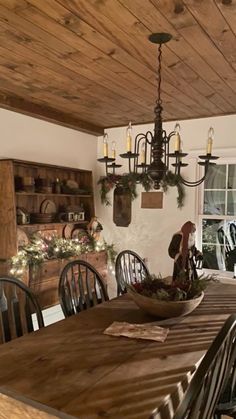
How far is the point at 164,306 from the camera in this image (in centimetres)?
187

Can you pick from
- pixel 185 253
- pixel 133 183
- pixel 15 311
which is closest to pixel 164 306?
pixel 185 253

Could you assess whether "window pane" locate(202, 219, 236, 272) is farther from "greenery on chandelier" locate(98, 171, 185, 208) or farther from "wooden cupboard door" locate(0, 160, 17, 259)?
"wooden cupboard door" locate(0, 160, 17, 259)

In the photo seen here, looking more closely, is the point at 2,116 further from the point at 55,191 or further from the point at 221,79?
the point at 221,79

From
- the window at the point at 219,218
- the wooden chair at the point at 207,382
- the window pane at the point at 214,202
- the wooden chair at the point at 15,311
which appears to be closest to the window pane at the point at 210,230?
the window at the point at 219,218

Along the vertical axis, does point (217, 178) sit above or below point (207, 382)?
above

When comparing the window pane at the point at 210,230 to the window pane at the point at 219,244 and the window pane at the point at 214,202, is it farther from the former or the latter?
the window pane at the point at 214,202

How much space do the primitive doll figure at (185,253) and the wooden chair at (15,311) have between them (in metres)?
0.94

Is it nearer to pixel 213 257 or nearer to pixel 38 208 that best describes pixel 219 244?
pixel 213 257

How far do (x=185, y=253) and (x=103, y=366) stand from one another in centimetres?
108

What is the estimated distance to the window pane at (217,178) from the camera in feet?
13.0

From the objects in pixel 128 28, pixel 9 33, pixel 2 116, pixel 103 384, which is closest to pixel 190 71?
pixel 128 28

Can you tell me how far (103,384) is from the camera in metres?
1.25

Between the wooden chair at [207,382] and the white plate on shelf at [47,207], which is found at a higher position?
the white plate on shelf at [47,207]

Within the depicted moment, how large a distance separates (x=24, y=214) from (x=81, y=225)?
1.10 metres
